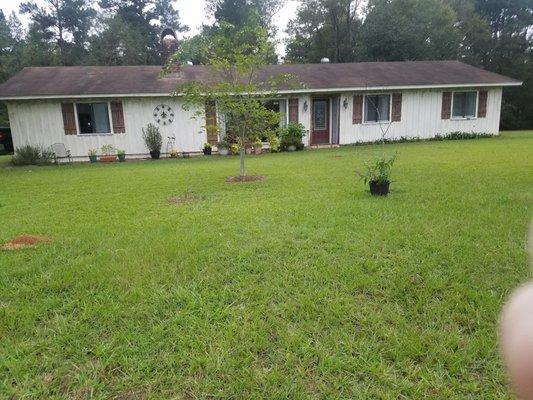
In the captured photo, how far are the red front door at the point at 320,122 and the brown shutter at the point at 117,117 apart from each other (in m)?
7.92

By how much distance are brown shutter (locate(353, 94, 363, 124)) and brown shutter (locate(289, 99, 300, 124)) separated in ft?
8.34

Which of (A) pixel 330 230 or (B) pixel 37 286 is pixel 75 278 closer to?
(B) pixel 37 286

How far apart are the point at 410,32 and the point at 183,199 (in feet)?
83.8

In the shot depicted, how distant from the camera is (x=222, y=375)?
2160mm


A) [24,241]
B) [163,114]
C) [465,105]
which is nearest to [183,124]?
[163,114]

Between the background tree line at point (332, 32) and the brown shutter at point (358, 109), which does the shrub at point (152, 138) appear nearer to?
the background tree line at point (332, 32)

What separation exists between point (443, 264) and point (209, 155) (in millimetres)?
12884

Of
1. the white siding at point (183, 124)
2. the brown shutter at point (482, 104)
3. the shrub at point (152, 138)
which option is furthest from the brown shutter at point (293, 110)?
the brown shutter at point (482, 104)

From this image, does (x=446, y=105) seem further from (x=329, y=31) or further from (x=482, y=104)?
(x=329, y=31)

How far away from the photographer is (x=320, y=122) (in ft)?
57.8

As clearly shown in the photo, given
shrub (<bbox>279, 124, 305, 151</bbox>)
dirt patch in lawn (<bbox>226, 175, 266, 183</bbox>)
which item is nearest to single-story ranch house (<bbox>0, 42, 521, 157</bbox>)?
shrub (<bbox>279, 124, 305, 151</bbox>)

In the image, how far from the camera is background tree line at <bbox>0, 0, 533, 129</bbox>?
26.8 m

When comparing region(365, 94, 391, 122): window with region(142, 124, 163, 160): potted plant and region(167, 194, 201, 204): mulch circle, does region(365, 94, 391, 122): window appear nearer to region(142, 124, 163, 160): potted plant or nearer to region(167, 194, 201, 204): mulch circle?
region(142, 124, 163, 160): potted plant

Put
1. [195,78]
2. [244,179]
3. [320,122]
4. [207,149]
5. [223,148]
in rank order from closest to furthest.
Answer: [244,179] < [223,148] < [207,149] < [195,78] < [320,122]
